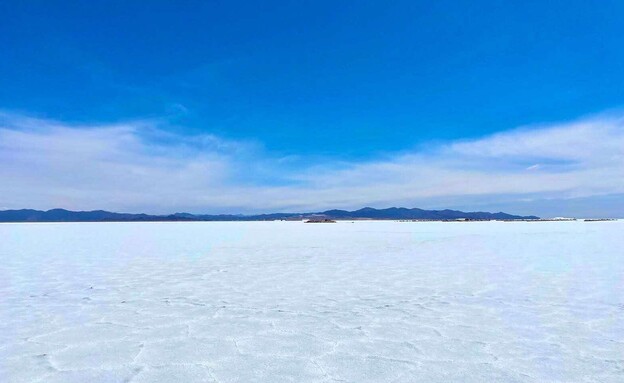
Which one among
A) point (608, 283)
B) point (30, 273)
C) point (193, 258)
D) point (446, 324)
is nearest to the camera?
point (446, 324)

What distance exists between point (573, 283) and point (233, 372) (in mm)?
6367

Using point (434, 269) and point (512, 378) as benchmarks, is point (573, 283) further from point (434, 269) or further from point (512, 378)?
point (512, 378)

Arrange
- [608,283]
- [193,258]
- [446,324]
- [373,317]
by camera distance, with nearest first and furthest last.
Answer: [446,324] → [373,317] → [608,283] → [193,258]

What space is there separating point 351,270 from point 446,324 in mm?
4419

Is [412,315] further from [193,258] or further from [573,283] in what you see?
[193,258]

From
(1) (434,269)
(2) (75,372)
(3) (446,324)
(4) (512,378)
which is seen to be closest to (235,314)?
(2) (75,372)

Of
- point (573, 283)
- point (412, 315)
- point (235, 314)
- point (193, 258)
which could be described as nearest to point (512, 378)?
point (412, 315)

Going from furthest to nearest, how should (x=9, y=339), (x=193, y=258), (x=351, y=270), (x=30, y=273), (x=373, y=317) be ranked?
(x=193, y=258) < (x=351, y=270) < (x=30, y=273) < (x=373, y=317) < (x=9, y=339)

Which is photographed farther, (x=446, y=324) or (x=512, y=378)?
(x=446, y=324)

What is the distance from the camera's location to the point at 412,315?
5148 mm

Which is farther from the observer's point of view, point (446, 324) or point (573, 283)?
point (573, 283)

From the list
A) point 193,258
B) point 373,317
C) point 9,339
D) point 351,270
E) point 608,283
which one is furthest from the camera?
point 193,258

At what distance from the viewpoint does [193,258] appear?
37.9 ft

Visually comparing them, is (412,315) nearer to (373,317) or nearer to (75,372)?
(373,317)
